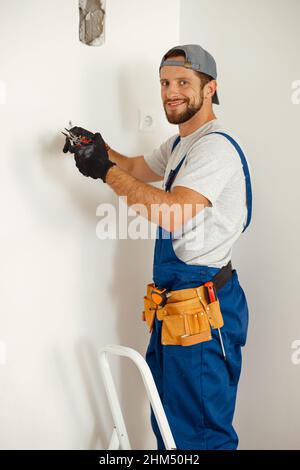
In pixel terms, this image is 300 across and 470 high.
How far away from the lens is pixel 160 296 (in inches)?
63.0

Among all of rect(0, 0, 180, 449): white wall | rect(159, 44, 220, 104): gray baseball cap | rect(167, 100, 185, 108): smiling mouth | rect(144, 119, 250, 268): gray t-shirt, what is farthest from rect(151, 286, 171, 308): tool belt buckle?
rect(159, 44, 220, 104): gray baseball cap

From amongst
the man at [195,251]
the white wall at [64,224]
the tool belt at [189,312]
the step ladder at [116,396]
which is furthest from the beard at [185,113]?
the step ladder at [116,396]

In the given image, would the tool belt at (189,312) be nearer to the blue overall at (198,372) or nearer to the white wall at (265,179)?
the blue overall at (198,372)

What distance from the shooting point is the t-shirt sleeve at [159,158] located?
72.4 inches

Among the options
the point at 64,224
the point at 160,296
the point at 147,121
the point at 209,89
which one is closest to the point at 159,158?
the point at 147,121

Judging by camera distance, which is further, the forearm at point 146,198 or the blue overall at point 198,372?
the blue overall at point 198,372

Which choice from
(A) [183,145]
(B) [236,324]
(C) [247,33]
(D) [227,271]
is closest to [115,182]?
(A) [183,145]

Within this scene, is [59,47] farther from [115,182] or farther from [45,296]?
[45,296]

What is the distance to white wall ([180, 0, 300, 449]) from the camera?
179cm

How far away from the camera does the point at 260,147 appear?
1852mm

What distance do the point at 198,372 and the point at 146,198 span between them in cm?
52

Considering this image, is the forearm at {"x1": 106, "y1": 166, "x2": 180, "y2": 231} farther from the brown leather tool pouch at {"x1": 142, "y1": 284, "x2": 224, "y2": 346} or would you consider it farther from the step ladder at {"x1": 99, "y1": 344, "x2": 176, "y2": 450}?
the step ladder at {"x1": 99, "y1": 344, "x2": 176, "y2": 450}

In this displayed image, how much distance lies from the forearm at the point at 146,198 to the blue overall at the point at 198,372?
15 cm

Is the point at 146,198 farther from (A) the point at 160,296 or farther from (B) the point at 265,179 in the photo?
(B) the point at 265,179
